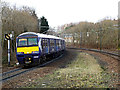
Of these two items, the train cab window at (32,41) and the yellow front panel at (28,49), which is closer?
the yellow front panel at (28,49)

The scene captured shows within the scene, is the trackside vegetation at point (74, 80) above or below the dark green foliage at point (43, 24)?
below

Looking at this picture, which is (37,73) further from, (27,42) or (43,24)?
(43,24)

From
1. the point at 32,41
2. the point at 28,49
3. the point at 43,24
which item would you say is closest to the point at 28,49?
the point at 28,49

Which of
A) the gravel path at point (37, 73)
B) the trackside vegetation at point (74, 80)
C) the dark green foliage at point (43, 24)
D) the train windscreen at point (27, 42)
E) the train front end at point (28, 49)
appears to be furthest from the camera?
the dark green foliage at point (43, 24)

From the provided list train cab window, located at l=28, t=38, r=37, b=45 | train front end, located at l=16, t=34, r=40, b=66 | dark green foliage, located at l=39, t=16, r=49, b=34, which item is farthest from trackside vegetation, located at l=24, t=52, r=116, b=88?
dark green foliage, located at l=39, t=16, r=49, b=34

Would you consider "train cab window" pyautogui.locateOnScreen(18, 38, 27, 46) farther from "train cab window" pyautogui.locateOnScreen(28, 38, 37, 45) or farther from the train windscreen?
"train cab window" pyautogui.locateOnScreen(28, 38, 37, 45)

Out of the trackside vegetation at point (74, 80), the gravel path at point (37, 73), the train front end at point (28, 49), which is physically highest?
the train front end at point (28, 49)

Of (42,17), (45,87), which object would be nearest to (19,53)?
(45,87)

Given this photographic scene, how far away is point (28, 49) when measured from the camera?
14336 mm

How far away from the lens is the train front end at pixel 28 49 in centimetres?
1425

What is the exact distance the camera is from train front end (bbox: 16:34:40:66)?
46.8ft

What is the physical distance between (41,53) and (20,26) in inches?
381

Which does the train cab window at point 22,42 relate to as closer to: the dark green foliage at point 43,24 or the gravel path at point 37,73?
the gravel path at point 37,73

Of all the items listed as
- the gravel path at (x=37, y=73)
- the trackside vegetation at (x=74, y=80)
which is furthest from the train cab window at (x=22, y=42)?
the trackside vegetation at (x=74, y=80)
